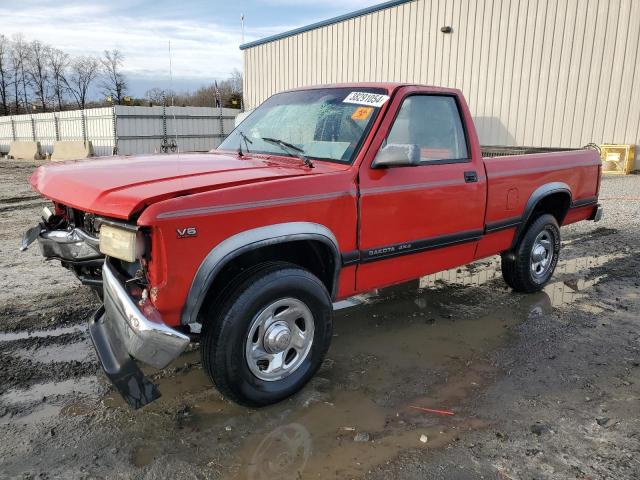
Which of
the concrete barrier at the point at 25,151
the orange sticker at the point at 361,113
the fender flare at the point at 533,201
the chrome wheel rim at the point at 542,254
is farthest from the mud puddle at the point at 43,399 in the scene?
the concrete barrier at the point at 25,151

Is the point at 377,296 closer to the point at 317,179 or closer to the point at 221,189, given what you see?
the point at 317,179

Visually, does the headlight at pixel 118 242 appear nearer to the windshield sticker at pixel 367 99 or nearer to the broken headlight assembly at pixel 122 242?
the broken headlight assembly at pixel 122 242

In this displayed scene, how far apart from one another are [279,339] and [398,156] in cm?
136

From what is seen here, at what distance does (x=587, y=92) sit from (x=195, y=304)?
53.7ft

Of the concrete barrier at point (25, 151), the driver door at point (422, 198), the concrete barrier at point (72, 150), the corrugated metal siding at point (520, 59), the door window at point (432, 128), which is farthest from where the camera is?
the concrete barrier at point (25, 151)

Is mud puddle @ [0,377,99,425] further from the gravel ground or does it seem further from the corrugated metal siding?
the corrugated metal siding

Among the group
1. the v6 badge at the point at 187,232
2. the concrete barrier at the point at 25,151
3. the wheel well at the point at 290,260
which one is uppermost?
the v6 badge at the point at 187,232

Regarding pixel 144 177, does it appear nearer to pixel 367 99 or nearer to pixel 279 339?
pixel 279 339

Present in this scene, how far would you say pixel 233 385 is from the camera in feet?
9.37

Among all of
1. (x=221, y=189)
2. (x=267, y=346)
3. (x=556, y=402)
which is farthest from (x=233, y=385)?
(x=556, y=402)

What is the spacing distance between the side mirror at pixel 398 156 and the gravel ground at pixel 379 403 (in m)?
1.44

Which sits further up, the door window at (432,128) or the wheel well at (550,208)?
the door window at (432,128)

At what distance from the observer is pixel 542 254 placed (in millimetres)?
5344

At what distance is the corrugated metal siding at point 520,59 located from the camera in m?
15.1
